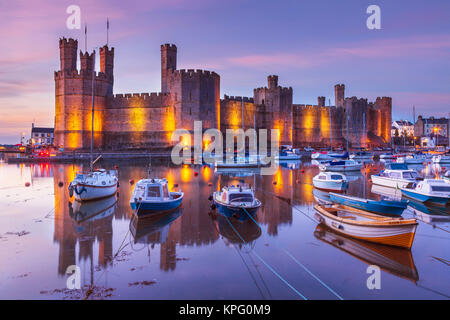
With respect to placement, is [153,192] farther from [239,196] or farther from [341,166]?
[341,166]

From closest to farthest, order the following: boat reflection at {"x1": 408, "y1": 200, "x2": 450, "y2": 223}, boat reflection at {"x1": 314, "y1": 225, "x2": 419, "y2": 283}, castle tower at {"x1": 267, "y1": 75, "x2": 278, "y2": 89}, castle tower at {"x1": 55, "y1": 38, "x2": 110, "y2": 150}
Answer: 1. boat reflection at {"x1": 314, "y1": 225, "x2": 419, "y2": 283}
2. boat reflection at {"x1": 408, "y1": 200, "x2": 450, "y2": 223}
3. castle tower at {"x1": 55, "y1": 38, "x2": 110, "y2": 150}
4. castle tower at {"x1": 267, "y1": 75, "x2": 278, "y2": 89}

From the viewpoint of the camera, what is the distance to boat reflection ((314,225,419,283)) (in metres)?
8.10

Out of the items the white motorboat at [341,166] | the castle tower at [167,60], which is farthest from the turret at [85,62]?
the white motorboat at [341,166]

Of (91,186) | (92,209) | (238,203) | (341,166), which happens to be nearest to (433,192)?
(238,203)

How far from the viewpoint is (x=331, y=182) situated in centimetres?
1906

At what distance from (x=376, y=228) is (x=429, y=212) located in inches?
241

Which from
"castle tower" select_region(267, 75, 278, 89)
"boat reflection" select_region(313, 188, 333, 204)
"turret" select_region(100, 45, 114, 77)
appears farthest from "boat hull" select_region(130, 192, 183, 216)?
"castle tower" select_region(267, 75, 278, 89)

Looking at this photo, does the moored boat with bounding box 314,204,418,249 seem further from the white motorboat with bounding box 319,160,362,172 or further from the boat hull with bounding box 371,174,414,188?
the white motorboat with bounding box 319,160,362,172

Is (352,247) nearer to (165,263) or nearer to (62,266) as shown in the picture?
(165,263)

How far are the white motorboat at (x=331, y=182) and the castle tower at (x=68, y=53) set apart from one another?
3895 cm

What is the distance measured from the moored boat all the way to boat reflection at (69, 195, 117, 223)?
8.12 m

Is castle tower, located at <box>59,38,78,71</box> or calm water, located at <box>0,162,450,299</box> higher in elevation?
Answer: castle tower, located at <box>59,38,78,71</box>

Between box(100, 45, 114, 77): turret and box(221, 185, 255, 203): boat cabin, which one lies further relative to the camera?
box(100, 45, 114, 77): turret
